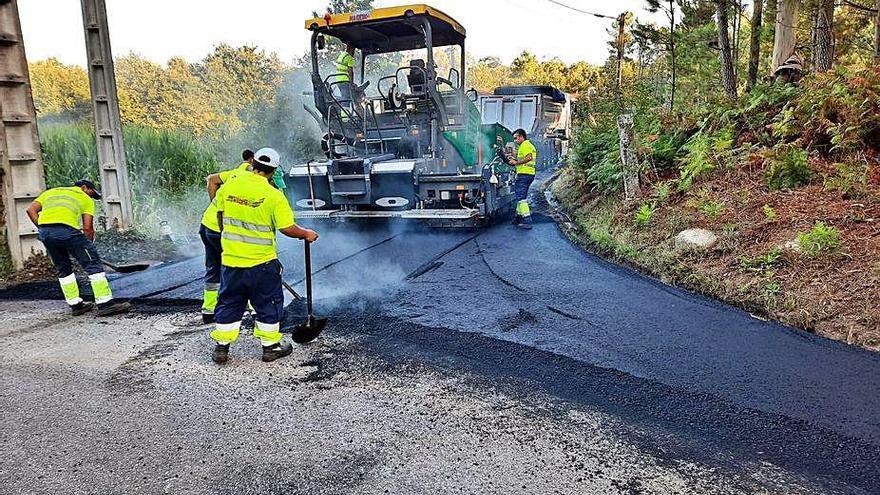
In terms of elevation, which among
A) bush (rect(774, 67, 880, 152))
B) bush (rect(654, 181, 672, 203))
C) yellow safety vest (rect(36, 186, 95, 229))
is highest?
bush (rect(774, 67, 880, 152))

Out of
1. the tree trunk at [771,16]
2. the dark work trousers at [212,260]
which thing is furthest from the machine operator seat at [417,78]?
the tree trunk at [771,16]

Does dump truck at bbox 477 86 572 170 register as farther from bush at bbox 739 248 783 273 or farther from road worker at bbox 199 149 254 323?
road worker at bbox 199 149 254 323

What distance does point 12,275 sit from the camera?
6.57m

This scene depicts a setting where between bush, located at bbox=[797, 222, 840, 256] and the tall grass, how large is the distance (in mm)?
8481

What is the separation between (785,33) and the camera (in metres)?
8.95

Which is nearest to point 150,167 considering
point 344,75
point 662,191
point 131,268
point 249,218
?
point 344,75

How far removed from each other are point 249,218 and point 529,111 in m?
14.2

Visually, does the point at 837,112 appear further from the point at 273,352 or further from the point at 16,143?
the point at 16,143

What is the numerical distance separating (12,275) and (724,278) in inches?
301

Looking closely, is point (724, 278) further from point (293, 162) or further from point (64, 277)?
point (293, 162)

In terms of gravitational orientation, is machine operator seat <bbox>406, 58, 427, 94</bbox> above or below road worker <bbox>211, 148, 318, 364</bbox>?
above

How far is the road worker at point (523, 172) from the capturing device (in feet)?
29.2

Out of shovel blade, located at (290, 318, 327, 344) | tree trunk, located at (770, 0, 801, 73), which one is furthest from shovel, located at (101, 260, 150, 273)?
tree trunk, located at (770, 0, 801, 73)

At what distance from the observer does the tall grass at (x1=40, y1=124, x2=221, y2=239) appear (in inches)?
367
